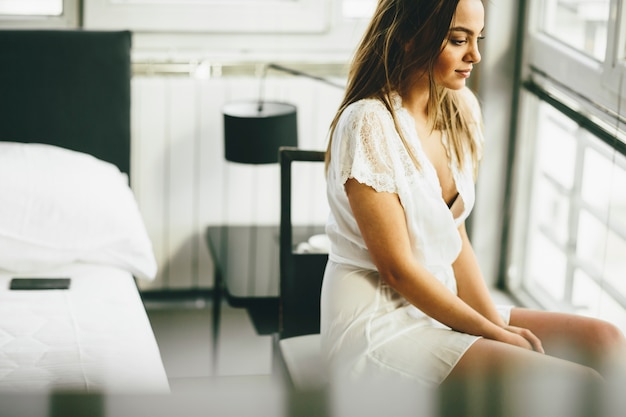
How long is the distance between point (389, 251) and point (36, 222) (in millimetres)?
690

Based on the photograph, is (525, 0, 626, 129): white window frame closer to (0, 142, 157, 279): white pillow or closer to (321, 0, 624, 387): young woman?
(321, 0, 624, 387): young woman

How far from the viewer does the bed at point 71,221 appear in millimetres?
1164

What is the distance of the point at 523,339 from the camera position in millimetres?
1032

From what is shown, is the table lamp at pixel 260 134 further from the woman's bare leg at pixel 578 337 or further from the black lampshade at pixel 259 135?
the woman's bare leg at pixel 578 337

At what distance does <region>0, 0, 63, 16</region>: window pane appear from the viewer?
1911 mm

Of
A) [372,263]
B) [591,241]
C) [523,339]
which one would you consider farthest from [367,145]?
[591,241]

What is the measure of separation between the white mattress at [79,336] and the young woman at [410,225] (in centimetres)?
25

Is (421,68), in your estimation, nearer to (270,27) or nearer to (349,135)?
(349,135)

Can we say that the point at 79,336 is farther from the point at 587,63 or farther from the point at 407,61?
the point at 587,63

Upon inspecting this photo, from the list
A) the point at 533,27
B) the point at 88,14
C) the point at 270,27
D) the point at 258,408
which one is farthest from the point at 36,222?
the point at 258,408

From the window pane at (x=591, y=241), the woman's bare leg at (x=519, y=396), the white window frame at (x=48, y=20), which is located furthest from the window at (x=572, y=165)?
the woman's bare leg at (x=519, y=396)

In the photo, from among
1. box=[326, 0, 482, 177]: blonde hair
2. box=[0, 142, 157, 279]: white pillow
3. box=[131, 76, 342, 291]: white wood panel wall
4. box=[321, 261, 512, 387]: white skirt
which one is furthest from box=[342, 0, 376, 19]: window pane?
box=[321, 261, 512, 387]: white skirt

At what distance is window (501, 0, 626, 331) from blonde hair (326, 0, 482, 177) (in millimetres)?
354

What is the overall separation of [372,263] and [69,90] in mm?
938
